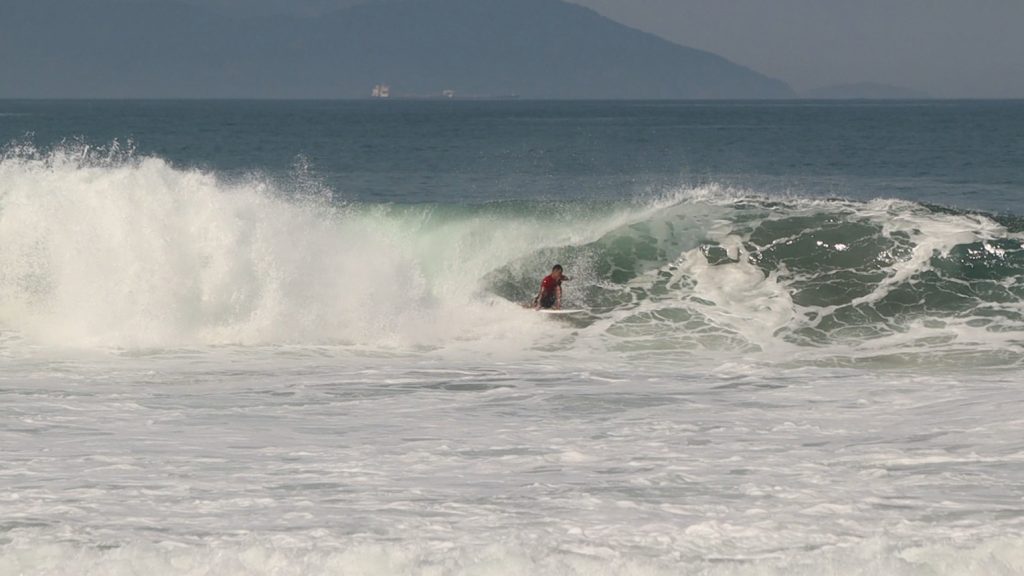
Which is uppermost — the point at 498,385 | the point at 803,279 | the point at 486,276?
the point at 803,279

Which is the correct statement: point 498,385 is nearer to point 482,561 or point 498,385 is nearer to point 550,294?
point 550,294

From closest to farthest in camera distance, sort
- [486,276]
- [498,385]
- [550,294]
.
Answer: [498,385]
[550,294]
[486,276]

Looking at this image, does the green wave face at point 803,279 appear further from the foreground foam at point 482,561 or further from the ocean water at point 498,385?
the foreground foam at point 482,561

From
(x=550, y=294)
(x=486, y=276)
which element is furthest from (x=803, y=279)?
(x=486, y=276)

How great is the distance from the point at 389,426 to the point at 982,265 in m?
11.1

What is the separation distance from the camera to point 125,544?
7039 mm

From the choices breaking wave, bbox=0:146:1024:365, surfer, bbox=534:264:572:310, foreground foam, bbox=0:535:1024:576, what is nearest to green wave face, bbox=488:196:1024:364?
breaking wave, bbox=0:146:1024:365

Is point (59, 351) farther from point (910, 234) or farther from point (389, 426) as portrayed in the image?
point (910, 234)

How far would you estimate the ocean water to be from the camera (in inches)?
283

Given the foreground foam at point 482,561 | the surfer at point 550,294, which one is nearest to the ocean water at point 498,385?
the foreground foam at point 482,561

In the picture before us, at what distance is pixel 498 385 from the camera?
12258 millimetres

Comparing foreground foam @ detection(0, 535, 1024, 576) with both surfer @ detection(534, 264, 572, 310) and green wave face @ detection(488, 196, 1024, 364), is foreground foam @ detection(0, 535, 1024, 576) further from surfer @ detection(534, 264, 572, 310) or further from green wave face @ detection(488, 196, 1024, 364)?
surfer @ detection(534, 264, 572, 310)

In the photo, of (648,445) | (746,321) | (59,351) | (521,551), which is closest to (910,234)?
(746,321)

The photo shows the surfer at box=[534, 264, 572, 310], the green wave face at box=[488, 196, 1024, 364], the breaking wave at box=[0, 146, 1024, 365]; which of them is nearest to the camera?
the breaking wave at box=[0, 146, 1024, 365]
